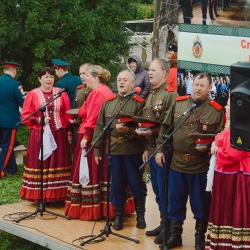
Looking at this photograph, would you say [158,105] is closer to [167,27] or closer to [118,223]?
[118,223]

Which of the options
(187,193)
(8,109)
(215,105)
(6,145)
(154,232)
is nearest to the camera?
(215,105)

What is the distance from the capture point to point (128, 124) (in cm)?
795

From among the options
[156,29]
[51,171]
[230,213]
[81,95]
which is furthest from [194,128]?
[156,29]

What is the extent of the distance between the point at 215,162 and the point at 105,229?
173 centimetres

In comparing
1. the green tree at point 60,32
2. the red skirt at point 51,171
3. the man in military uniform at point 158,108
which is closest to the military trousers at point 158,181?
the man in military uniform at point 158,108

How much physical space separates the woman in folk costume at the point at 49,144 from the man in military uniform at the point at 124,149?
1.03 meters

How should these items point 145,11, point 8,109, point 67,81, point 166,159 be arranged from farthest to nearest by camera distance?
1. point 145,11
2. point 8,109
3. point 67,81
4. point 166,159

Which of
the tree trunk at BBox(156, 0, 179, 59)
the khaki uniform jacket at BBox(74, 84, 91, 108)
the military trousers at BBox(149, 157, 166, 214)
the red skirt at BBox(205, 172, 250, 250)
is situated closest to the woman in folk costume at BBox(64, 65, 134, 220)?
the khaki uniform jacket at BBox(74, 84, 91, 108)

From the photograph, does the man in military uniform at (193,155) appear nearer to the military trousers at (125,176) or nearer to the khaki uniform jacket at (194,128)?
the khaki uniform jacket at (194,128)

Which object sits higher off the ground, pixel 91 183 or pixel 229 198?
pixel 229 198

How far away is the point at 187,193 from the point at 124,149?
105 cm

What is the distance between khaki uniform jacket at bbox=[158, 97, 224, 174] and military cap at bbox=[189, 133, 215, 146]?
7 cm

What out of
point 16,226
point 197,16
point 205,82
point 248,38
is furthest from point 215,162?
point 16,226

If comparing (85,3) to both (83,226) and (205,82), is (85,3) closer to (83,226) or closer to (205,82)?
(83,226)
